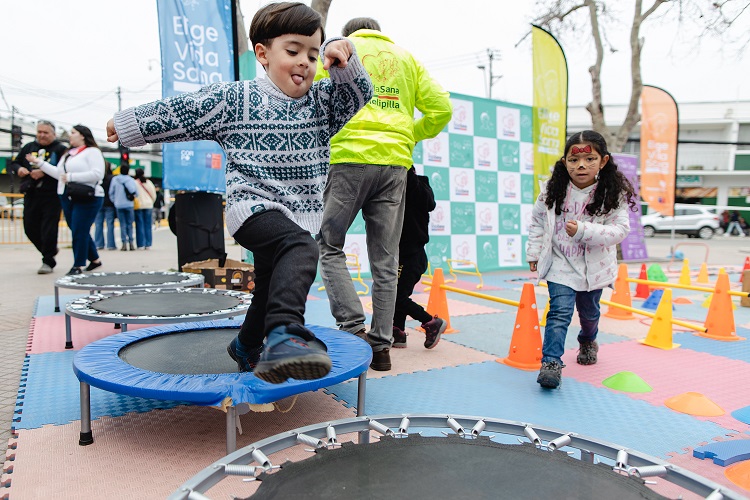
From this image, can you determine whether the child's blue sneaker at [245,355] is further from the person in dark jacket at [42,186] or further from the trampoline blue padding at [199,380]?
the person in dark jacket at [42,186]

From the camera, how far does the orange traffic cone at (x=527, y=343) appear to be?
2795 millimetres

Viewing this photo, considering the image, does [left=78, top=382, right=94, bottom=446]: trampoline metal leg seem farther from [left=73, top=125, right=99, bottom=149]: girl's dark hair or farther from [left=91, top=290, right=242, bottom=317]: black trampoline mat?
[left=73, top=125, right=99, bottom=149]: girl's dark hair

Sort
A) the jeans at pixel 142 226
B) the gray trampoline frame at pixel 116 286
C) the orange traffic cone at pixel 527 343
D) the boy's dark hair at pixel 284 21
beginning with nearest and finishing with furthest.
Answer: the boy's dark hair at pixel 284 21
the orange traffic cone at pixel 527 343
the gray trampoline frame at pixel 116 286
the jeans at pixel 142 226

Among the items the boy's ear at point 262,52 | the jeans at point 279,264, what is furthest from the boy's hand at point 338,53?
the jeans at point 279,264

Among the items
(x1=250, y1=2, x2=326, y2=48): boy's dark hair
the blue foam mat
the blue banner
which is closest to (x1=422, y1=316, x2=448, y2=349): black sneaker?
the blue foam mat

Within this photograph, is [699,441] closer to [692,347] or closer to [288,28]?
[692,347]

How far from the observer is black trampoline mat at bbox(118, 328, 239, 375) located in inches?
75.5

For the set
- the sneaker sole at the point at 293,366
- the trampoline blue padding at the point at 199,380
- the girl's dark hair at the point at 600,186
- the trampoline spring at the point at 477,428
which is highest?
the girl's dark hair at the point at 600,186

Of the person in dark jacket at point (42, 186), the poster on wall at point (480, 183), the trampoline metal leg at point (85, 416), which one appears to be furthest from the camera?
the poster on wall at point (480, 183)

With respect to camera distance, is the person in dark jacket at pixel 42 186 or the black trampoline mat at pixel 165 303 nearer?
the black trampoline mat at pixel 165 303

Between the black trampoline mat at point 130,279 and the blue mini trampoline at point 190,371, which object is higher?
the black trampoline mat at point 130,279

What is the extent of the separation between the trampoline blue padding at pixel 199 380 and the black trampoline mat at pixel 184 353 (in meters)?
0.04

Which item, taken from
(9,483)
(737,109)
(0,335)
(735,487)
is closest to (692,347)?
(735,487)

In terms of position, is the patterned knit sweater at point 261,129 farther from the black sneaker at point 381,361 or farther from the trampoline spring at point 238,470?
the black sneaker at point 381,361
